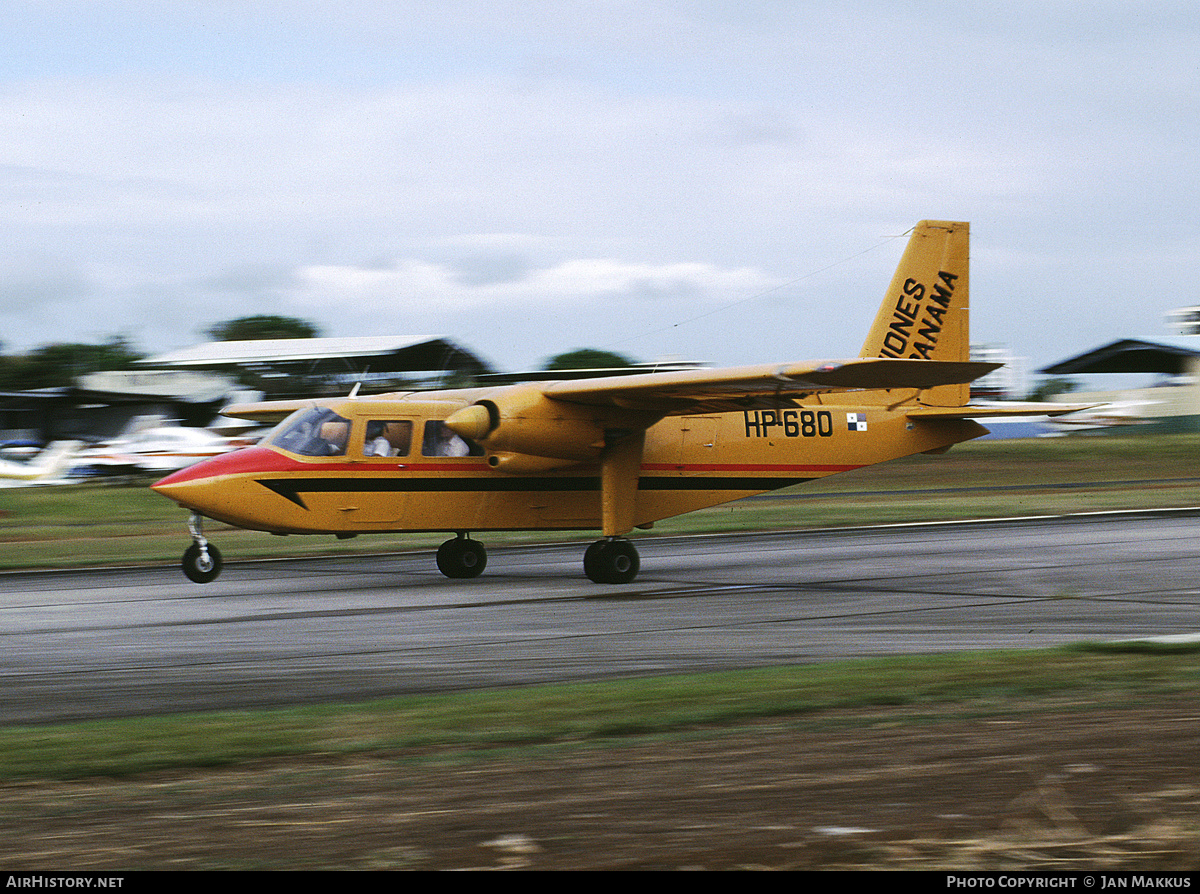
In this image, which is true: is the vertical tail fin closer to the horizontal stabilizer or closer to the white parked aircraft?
the horizontal stabilizer

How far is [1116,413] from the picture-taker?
7038cm

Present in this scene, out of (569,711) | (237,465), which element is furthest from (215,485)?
(569,711)

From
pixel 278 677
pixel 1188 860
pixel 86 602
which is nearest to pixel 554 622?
pixel 278 677

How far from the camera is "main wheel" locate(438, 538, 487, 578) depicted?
59.6 feet

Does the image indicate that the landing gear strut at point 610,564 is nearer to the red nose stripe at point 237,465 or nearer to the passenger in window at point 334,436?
the passenger in window at point 334,436

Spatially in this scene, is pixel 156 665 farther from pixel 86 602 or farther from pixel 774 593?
pixel 774 593

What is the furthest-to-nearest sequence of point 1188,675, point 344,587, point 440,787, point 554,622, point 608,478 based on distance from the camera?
point 608,478 → point 344,587 → point 554,622 → point 1188,675 → point 440,787

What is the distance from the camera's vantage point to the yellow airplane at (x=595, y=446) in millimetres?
16031

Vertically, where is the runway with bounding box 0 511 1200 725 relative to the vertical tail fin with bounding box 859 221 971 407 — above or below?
below

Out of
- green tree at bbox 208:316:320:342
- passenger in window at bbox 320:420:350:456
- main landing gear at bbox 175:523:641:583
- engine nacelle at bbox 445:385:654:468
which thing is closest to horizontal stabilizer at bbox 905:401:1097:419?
engine nacelle at bbox 445:385:654:468

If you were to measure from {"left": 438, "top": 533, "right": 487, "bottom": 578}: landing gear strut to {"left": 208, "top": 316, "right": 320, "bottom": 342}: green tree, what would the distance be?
73.9m

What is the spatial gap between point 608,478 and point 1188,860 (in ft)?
44.4

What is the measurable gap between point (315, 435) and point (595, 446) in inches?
151

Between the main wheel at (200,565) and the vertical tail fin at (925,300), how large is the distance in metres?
10.7
